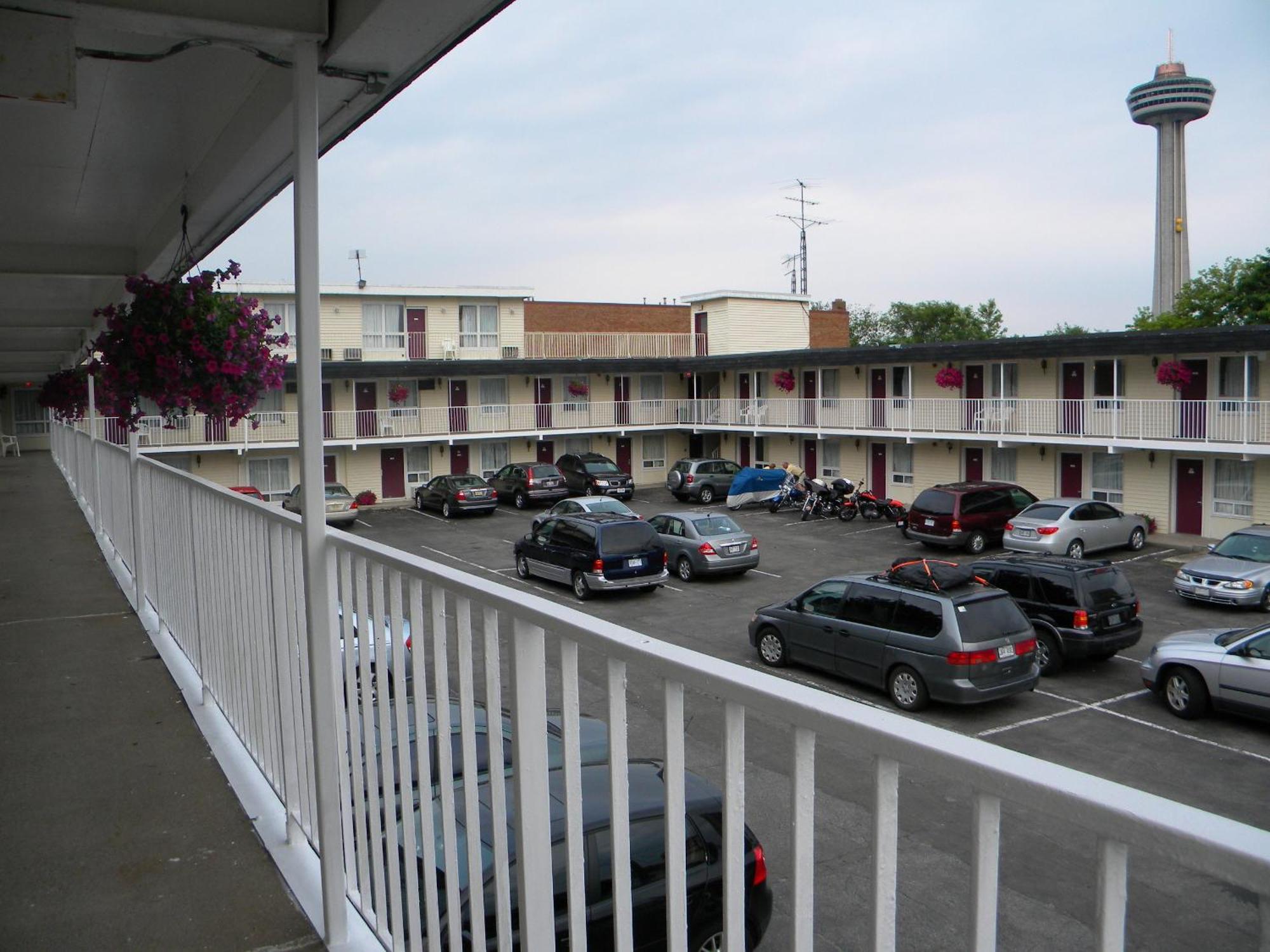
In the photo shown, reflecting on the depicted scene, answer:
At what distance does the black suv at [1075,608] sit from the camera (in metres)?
14.3

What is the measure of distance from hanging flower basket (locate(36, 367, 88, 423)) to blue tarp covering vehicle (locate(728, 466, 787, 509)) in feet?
80.8

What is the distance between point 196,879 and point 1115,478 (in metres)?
30.4

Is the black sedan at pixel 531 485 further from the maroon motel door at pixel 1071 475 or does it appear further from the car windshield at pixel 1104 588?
the car windshield at pixel 1104 588

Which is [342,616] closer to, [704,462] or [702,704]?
[702,704]


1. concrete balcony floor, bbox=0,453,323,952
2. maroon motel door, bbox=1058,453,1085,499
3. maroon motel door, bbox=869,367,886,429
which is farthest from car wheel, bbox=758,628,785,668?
maroon motel door, bbox=869,367,886,429

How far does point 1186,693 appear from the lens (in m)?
12.2

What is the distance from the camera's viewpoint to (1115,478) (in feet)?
96.2

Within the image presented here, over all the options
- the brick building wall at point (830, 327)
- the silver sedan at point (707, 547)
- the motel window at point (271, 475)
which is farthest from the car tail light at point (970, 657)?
the brick building wall at point (830, 327)

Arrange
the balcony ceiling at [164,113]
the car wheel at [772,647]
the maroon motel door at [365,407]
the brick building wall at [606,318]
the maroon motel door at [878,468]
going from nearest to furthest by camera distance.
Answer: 1. the balcony ceiling at [164,113]
2. the car wheel at [772,647]
3. the maroon motel door at [878,468]
4. the maroon motel door at [365,407]
5. the brick building wall at [606,318]

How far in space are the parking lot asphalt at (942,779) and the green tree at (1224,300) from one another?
3030cm

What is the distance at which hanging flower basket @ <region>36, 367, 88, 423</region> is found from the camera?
41.5ft

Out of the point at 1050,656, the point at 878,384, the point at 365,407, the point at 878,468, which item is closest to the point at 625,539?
the point at 1050,656

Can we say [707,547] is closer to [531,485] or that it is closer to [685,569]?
[685,569]

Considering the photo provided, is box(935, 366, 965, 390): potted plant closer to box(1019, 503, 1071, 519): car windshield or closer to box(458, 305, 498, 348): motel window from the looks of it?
box(1019, 503, 1071, 519): car windshield
